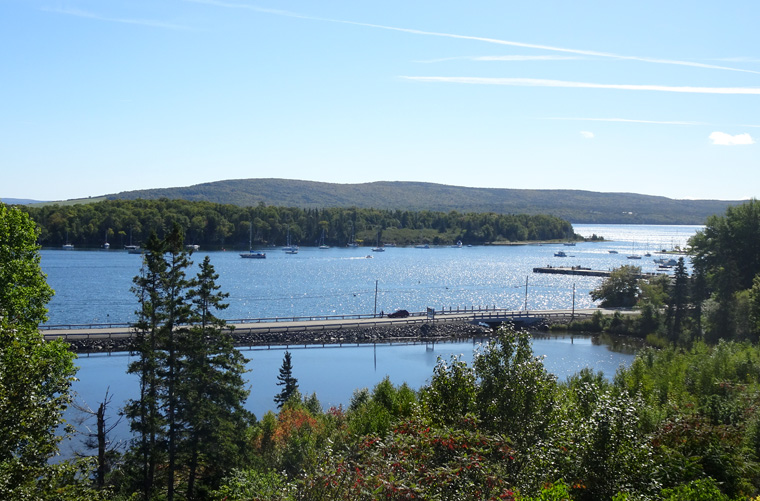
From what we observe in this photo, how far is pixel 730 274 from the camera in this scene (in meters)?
47.8

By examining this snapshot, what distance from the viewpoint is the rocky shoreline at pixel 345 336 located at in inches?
1750

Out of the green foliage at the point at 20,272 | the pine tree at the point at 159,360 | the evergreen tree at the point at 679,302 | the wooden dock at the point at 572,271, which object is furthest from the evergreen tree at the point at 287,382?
A: the wooden dock at the point at 572,271

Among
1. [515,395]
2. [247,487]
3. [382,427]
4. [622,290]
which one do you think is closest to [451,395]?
[515,395]

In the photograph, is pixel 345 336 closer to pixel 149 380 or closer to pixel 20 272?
pixel 149 380

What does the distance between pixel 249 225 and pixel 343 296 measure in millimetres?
70683

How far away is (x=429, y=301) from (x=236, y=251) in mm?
73087

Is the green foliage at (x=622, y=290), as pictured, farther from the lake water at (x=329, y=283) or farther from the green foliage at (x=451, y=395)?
the green foliage at (x=451, y=395)

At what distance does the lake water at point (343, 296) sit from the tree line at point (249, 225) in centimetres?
782

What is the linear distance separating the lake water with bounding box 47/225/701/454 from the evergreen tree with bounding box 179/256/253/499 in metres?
9.67

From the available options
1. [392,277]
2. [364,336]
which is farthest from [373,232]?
[364,336]

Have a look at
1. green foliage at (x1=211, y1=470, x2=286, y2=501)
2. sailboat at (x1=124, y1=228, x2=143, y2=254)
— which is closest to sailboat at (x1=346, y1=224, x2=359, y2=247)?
sailboat at (x1=124, y1=228, x2=143, y2=254)

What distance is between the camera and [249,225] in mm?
145125

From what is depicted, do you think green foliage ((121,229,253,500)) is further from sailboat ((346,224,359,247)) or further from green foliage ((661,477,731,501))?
sailboat ((346,224,359,247))

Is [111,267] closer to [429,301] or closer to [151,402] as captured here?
[429,301]
